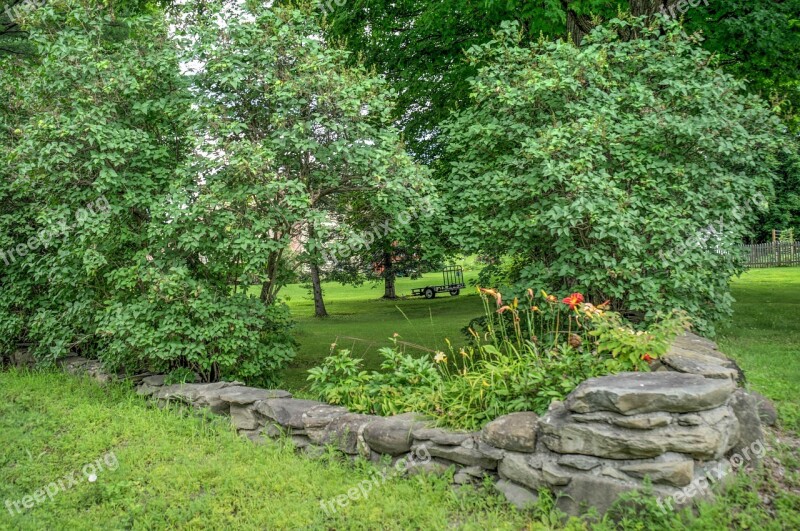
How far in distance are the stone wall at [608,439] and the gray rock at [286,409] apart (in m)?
0.56

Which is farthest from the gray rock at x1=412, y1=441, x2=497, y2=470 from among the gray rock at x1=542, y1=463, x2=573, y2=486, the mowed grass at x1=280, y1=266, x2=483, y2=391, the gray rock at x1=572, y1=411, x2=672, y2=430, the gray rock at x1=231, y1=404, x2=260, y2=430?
the gray rock at x1=231, y1=404, x2=260, y2=430

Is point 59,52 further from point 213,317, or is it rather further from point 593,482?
point 593,482

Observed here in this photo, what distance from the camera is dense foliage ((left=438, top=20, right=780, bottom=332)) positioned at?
6410mm

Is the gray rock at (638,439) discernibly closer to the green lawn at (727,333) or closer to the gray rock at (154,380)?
the green lawn at (727,333)

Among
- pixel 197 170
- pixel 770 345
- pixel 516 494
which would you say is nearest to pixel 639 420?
pixel 516 494

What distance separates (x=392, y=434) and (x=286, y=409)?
1321 mm

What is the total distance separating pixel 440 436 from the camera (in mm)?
4430

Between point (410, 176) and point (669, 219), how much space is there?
122 inches

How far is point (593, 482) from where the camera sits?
3.68m

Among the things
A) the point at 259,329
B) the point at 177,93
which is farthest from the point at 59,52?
the point at 259,329

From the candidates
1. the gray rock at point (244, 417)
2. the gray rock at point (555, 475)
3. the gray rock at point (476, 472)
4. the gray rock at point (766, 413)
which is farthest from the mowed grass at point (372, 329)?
the gray rock at point (766, 413)

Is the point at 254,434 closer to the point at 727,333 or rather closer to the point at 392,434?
the point at 392,434

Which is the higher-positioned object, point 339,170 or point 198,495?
point 339,170

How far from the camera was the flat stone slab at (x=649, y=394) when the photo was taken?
3641 mm
